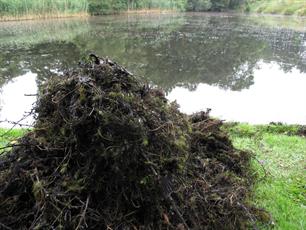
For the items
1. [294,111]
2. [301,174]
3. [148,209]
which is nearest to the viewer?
[148,209]

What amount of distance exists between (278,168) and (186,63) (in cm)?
1194

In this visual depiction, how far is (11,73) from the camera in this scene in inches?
529

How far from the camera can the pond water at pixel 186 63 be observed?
33.4 ft

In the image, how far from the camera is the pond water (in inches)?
401

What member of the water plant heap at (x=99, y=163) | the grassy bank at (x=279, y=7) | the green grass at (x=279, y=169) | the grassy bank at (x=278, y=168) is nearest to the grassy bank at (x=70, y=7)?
the grassy bank at (x=279, y=7)

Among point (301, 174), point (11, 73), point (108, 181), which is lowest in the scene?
point (11, 73)

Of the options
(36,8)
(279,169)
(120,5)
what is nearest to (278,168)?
(279,169)

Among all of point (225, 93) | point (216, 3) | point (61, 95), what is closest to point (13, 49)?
point (225, 93)

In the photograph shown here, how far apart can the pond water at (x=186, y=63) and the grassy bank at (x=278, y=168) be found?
94.5 inches

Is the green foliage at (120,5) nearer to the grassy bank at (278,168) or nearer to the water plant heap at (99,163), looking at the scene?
the grassy bank at (278,168)

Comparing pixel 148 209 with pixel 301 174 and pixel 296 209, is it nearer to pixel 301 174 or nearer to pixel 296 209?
pixel 296 209

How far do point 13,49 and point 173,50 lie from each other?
970cm

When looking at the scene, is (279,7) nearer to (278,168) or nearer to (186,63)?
(186,63)

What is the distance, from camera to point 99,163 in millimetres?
2443
